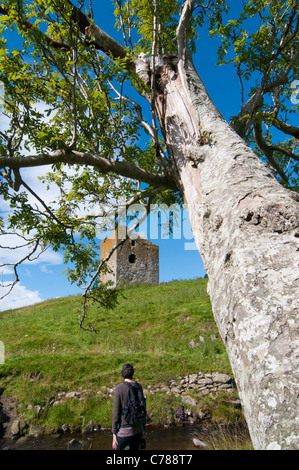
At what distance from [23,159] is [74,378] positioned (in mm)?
9837

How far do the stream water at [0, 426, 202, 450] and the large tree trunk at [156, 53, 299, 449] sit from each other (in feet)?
22.8

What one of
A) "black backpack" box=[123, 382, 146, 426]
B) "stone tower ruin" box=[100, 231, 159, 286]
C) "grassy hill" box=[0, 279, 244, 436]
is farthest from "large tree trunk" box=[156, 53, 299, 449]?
"stone tower ruin" box=[100, 231, 159, 286]

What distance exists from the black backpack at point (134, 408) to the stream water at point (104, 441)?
355cm

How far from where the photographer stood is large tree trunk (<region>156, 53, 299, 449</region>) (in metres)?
1.34

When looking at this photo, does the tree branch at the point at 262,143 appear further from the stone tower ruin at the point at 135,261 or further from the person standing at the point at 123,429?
the stone tower ruin at the point at 135,261

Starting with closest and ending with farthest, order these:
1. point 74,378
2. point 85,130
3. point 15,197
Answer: point 85,130 < point 15,197 < point 74,378

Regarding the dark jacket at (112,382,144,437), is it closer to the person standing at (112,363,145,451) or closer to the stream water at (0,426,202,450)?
the person standing at (112,363,145,451)

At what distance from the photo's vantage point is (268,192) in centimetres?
214

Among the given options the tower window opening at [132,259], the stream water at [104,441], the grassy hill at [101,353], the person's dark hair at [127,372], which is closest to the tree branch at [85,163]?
the grassy hill at [101,353]

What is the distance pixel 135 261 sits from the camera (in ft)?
103

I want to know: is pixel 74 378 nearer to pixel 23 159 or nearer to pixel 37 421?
pixel 37 421

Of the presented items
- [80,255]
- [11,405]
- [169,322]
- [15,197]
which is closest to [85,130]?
[15,197]

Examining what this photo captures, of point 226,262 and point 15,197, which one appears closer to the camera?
point 226,262

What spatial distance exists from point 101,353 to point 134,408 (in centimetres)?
882
